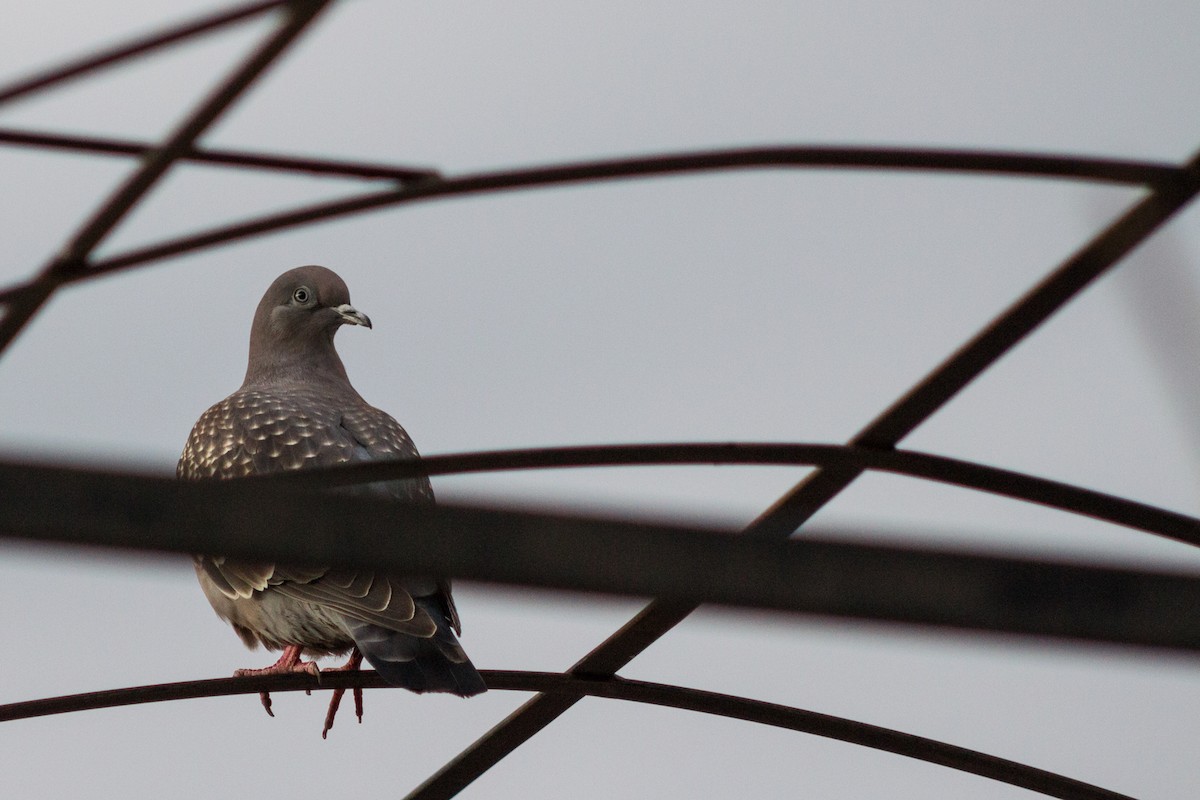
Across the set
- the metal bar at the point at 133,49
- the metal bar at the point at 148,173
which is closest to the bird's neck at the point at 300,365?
the metal bar at the point at 148,173

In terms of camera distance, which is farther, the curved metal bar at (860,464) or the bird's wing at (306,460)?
the bird's wing at (306,460)

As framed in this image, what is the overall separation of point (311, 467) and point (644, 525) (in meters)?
3.38

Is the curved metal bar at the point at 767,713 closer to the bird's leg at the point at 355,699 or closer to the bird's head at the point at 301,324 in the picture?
the bird's leg at the point at 355,699

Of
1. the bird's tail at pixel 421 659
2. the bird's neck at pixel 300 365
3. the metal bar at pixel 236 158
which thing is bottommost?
the bird's tail at pixel 421 659

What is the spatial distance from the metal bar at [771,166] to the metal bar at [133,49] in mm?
545

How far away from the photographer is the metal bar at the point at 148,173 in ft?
12.0

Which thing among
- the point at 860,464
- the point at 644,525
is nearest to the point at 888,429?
the point at 860,464

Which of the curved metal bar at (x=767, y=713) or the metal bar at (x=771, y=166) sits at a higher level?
the metal bar at (x=771, y=166)

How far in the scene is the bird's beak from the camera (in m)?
7.55

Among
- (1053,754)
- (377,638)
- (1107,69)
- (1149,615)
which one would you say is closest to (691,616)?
(377,638)

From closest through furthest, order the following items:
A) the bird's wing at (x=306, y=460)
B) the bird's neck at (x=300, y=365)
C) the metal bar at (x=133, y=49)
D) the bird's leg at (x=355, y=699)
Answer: the metal bar at (x=133, y=49) → the bird's wing at (x=306, y=460) → the bird's leg at (x=355, y=699) → the bird's neck at (x=300, y=365)

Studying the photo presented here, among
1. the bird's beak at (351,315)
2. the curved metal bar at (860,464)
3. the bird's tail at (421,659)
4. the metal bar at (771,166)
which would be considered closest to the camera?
the metal bar at (771,166)

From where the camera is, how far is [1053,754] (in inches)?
356

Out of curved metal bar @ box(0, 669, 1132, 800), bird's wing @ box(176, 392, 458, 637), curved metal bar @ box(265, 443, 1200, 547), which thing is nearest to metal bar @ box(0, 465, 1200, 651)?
curved metal bar @ box(265, 443, 1200, 547)
